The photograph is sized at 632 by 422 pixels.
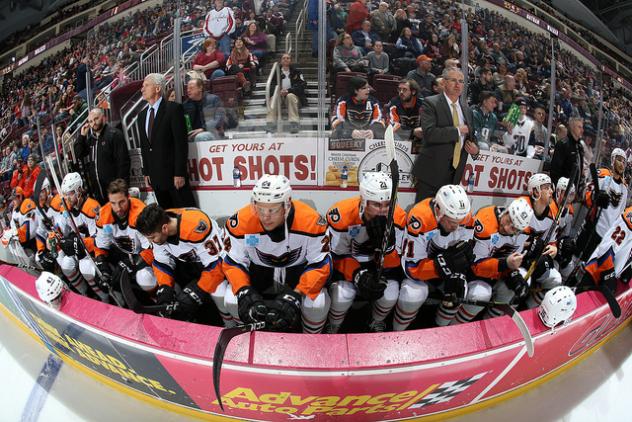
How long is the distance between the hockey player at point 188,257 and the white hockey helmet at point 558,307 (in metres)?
2.22

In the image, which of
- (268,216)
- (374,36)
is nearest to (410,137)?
(374,36)

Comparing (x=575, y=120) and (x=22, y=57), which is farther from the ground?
(x=22, y=57)

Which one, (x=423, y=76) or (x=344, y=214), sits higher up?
(x=423, y=76)

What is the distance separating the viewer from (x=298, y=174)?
9.24 feet

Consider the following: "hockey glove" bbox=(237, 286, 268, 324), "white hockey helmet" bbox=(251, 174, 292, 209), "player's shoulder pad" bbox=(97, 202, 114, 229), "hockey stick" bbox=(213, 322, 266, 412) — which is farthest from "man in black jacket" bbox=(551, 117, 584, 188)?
"player's shoulder pad" bbox=(97, 202, 114, 229)

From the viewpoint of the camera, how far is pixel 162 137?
2723mm

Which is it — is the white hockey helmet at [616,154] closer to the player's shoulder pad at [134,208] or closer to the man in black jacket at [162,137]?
the man in black jacket at [162,137]

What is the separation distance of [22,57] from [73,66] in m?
0.61

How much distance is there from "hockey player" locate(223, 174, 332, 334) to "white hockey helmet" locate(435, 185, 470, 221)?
0.83m

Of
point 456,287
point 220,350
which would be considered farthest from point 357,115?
point 220,350

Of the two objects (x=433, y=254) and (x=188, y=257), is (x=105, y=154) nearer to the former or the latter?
(x=188, y=257)

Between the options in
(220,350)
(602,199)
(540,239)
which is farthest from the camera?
(602,199)

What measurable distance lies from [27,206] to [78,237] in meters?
0.63

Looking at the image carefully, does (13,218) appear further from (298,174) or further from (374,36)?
(374,36)
